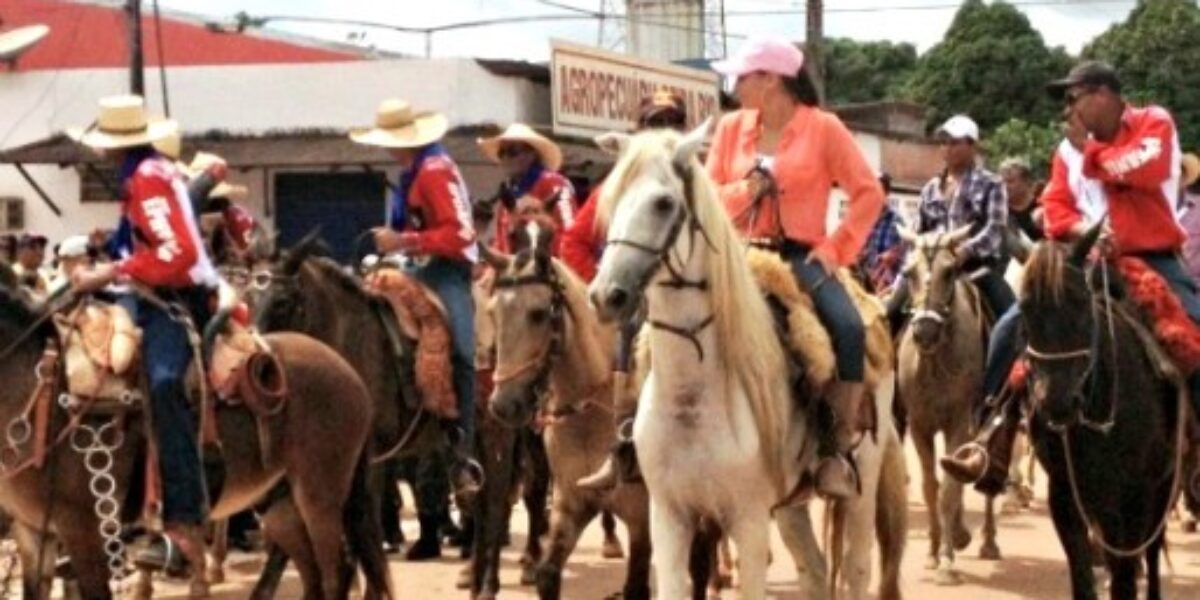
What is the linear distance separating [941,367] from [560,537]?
4.61m

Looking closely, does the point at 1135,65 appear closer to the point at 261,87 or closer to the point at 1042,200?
the point at 261,87

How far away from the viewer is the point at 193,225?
9977 mm

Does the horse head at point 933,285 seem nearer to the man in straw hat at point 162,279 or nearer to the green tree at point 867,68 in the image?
the man in straw hat at point 162,279

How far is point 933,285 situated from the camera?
14117mm

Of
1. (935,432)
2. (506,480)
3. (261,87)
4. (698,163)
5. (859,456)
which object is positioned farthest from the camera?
(261,87)

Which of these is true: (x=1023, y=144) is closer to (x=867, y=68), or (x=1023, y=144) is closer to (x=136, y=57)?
(x=867, y=68)

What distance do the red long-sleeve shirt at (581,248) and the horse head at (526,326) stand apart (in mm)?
1003

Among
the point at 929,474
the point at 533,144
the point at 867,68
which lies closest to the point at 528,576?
the point at 533,144

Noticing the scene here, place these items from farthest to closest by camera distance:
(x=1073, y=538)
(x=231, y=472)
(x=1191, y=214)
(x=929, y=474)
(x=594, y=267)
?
(x=1191, y=214), (x=929, y=474), (x=594, y=267), (x=231, y=472), (x=1073, y=538)

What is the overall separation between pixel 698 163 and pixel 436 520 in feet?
24.7

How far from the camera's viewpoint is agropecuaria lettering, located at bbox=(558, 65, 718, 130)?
102ft

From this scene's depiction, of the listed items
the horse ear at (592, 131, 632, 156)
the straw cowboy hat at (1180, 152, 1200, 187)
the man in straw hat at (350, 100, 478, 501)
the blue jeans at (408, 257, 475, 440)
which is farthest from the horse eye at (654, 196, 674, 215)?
the straw cowboy hat at (1180, 152, 1200, 187)

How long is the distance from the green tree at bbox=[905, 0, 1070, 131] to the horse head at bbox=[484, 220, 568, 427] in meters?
57.3

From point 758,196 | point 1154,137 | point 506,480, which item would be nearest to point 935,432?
point 506,480
